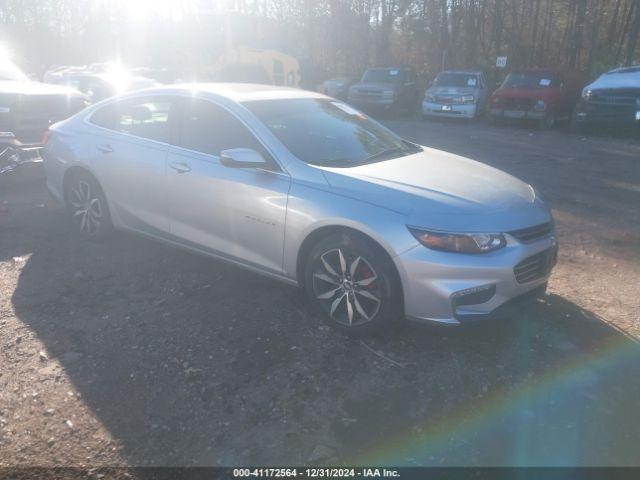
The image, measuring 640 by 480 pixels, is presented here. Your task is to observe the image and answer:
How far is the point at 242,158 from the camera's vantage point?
4055 millimetres

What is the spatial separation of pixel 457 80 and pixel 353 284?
1656 cm

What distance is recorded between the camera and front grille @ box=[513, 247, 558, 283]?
11.9 feet

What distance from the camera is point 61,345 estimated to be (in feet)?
12.5

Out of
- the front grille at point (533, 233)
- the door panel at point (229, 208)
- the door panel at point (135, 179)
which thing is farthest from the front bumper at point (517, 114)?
the door panel at point (229, 208)

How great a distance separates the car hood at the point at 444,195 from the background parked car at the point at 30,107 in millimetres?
5393

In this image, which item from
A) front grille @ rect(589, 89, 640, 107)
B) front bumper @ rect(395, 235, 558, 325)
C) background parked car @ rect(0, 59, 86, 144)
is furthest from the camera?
front grille @ rect(589, 89, 640, 107)

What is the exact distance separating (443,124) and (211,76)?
11.5 metres

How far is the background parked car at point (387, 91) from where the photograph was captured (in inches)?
793

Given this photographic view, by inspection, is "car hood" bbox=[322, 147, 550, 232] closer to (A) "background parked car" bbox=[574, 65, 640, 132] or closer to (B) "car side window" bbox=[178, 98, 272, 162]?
(B) "car side window" bbox=[178, 98, 272, 162]

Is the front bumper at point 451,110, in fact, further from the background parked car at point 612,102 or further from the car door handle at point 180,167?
the car door handle at point 180,167

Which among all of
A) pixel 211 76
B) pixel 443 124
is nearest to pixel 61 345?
pixel 443 124

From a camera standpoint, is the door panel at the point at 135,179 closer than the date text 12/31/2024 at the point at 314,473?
No

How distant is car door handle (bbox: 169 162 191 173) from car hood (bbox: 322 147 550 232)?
1255mm

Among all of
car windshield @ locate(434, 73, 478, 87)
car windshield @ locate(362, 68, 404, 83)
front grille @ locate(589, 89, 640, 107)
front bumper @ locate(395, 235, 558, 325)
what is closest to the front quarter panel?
front bumper @ locate(395, 235, 558, 325)
